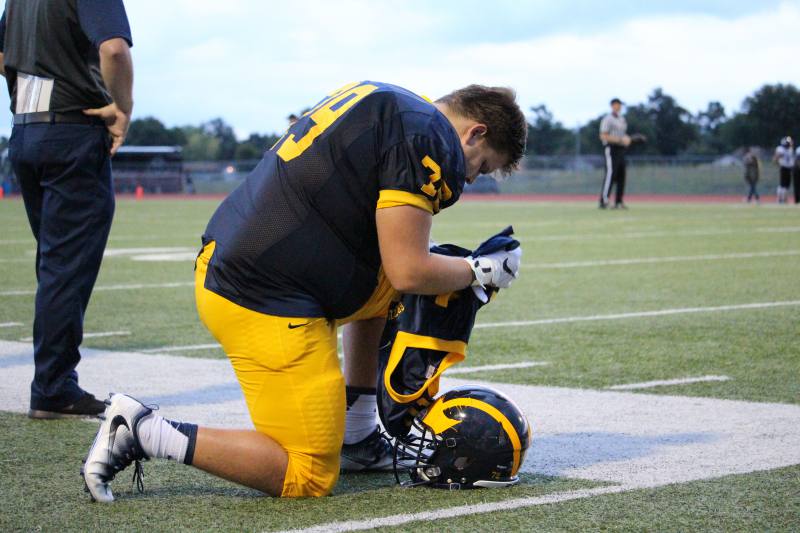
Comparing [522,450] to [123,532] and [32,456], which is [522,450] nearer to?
[123,532]

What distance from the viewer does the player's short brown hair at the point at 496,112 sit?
3791 mm

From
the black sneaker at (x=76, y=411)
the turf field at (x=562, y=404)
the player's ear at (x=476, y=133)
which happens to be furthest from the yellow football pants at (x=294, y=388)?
the black sneaker at (x=76, y=411)

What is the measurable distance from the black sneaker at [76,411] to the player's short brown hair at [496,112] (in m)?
2.01

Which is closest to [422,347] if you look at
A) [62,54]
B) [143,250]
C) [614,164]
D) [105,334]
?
[62,54]

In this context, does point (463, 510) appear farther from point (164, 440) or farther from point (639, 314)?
point (639, 314)

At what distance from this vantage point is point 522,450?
3785mm

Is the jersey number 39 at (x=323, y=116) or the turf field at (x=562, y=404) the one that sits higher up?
the jersey number 39 at (x=323, y=116)

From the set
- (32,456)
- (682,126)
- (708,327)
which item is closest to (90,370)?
(32,456)

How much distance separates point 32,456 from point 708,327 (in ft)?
14.7

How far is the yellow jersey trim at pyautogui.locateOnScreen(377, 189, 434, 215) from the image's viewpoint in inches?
138

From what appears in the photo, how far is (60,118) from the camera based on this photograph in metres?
5.01

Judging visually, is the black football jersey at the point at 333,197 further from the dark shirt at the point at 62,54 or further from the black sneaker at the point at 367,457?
the dark shirt at the point at 62,54

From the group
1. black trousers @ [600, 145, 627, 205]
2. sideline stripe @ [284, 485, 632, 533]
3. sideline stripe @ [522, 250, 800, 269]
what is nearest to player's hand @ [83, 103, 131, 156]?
sideline stripe @ [284, 485, 632, 533]

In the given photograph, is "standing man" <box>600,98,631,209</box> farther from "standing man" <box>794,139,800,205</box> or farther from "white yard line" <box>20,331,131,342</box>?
"white yard line" <box>20,331,131,342</box>
